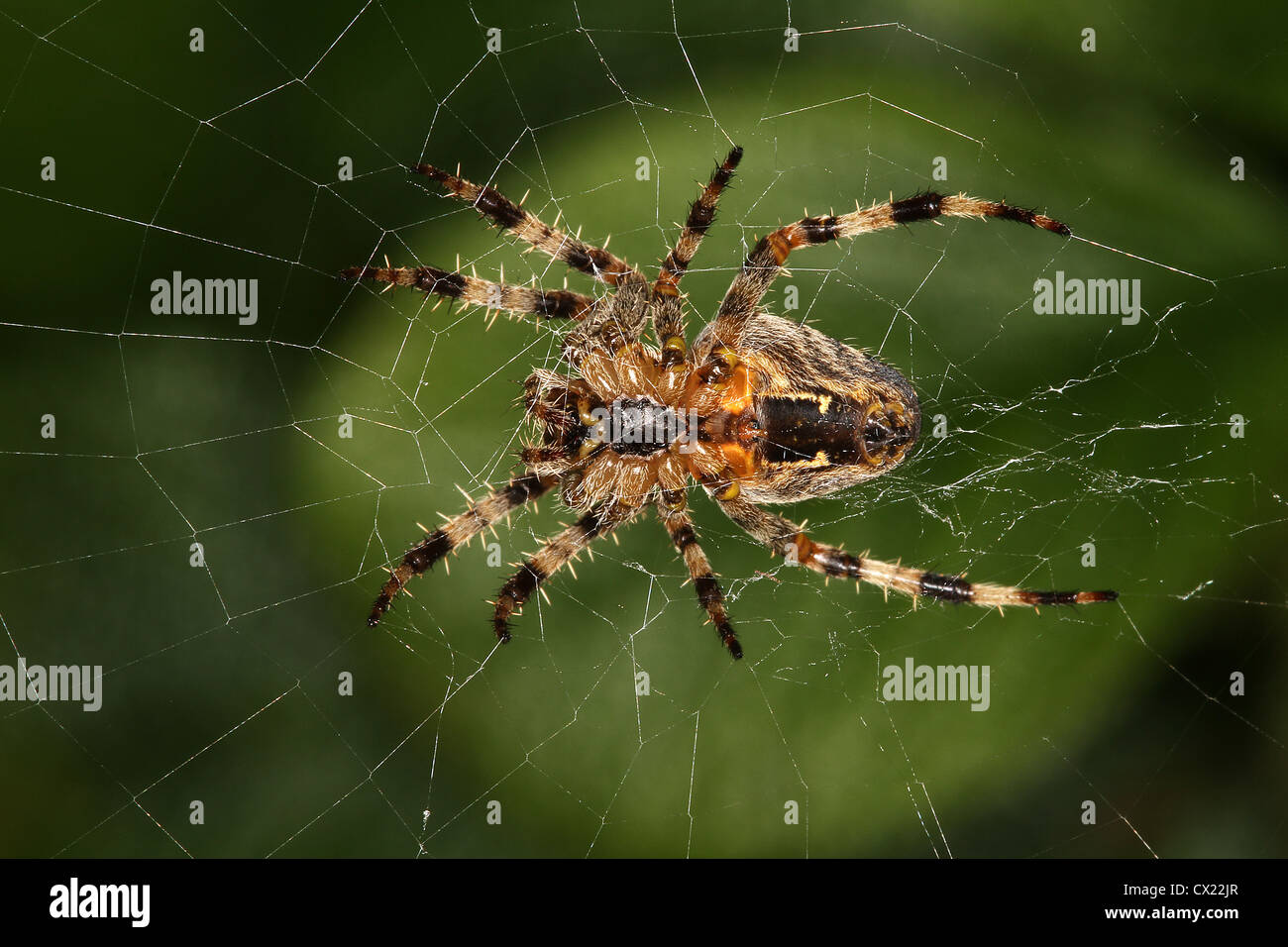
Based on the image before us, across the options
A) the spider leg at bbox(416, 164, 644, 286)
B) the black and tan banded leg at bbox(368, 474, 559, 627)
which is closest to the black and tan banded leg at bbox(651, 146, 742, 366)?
the spider leg at bbox(416, 164, 644, 286)

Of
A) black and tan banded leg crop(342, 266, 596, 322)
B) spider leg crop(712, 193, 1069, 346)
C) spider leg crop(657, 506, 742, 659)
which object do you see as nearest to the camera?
black and tan banded leg crop(342, 266, 596, 322)

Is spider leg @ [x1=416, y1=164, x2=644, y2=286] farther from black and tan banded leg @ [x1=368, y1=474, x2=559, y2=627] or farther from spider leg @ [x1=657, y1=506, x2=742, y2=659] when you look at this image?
spider leg @ [x1=657, y1=506, x2=742, y2=659]

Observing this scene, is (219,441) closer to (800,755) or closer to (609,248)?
(609,248)

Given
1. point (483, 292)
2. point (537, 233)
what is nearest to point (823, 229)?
point (537, 233)

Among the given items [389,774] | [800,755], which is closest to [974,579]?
[800,755]

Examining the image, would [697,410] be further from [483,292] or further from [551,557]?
[483,292]

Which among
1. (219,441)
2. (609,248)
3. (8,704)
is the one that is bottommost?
(8,704)
